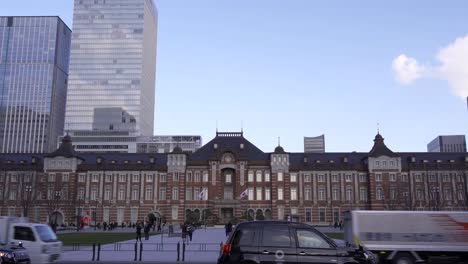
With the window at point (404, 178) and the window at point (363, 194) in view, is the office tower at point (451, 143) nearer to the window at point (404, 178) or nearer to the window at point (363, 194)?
the window at point (404, 178)

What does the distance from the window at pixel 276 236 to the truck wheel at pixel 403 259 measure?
1063cm

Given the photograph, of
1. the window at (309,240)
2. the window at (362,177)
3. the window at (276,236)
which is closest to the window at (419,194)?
the window at (362,177)

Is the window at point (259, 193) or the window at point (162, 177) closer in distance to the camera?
the window at point (259, 193)

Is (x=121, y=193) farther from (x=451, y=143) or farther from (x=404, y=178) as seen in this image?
(x=451, y=143)

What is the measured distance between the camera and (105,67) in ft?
529

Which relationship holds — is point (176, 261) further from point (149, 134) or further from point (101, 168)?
point (149, 134)

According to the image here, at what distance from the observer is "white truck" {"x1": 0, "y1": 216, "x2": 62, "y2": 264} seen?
19.6m

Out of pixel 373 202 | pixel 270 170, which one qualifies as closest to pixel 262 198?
pixel 270 170

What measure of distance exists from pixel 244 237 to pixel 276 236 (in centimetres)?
99

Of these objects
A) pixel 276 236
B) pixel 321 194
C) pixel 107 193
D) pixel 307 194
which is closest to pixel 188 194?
pixel 107 193

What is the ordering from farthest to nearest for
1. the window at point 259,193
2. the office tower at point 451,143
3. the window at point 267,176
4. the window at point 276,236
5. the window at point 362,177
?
1. the office tower at point 451,143
2. the window at point 362,177
3. the window at point 267,176
4. the window at point 259,193
5. the window at point 276,236

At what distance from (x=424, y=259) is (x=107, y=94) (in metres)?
152

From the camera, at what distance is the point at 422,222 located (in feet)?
70.6

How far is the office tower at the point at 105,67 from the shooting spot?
160750 mm
